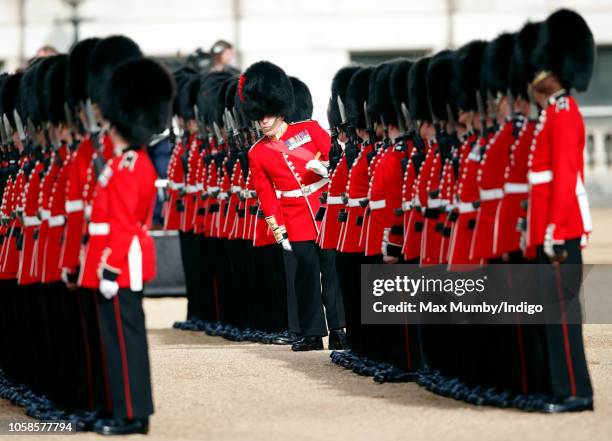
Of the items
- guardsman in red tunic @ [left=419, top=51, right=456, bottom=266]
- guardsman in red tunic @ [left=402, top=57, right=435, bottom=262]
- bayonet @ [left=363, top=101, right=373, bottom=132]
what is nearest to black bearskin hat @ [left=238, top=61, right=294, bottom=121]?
bayonet @ [left=363, top=101, right=373, bottom=132]

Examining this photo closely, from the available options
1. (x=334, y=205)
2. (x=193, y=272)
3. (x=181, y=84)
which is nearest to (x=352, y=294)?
(x=334, y=205)

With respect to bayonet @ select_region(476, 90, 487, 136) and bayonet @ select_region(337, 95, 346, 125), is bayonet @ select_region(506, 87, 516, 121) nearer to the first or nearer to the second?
bayonet @ select_region(476, 90, 487, 136)

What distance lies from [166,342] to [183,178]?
1.46 meters

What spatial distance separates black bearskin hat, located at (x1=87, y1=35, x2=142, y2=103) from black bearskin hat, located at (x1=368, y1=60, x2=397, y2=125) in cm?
170

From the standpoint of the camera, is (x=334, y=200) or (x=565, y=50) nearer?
(x=565, y=50)

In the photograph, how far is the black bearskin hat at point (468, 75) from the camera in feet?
26.0

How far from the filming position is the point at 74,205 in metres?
7.33

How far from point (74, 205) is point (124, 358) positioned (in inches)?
26.0

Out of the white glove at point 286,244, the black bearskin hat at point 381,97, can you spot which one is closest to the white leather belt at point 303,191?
the white glove at point 286,244

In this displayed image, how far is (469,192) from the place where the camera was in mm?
7703

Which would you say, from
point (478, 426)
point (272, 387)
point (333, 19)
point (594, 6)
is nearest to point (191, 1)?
point (333, 19)

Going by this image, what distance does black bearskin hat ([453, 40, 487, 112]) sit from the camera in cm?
793

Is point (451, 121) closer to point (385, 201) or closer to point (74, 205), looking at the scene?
point (385, 201)

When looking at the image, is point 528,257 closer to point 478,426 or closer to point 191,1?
point 478,426
